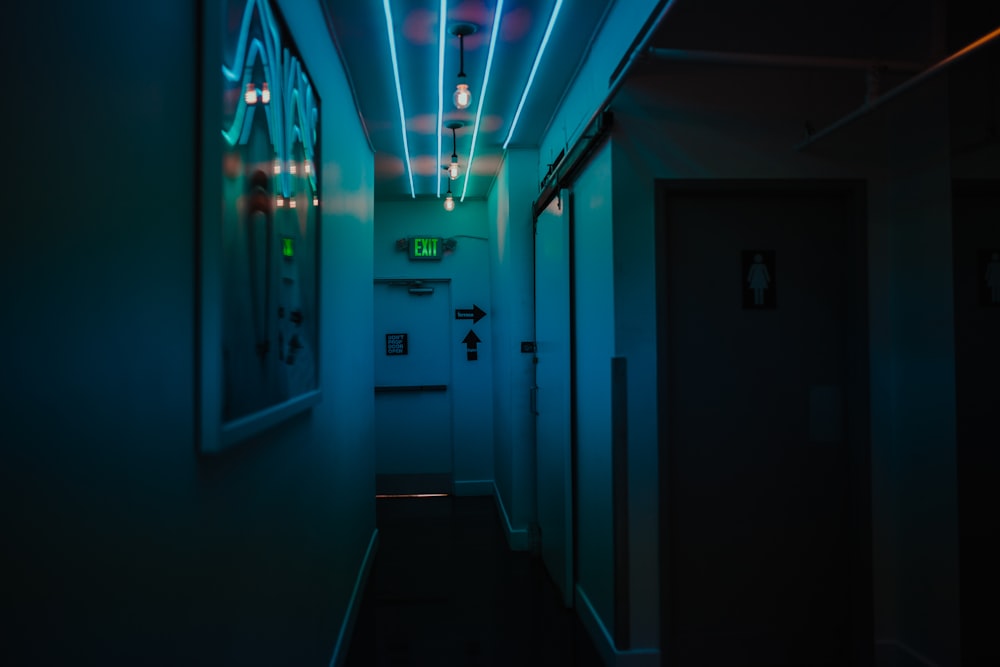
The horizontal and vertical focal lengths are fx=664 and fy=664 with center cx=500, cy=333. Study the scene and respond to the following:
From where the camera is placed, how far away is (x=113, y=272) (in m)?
0.97

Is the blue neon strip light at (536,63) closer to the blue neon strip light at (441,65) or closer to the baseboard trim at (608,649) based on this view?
the blue neon strip light at (441,65)

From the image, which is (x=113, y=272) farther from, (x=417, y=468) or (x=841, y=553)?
(x=417, y=468)

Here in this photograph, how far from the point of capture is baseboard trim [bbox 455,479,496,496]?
686cm

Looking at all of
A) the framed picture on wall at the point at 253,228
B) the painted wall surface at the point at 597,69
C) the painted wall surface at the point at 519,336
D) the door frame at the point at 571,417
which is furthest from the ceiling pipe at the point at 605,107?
the framed picture on wall at the point at 253,228

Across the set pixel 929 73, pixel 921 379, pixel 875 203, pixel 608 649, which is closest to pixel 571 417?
pixel 608 649

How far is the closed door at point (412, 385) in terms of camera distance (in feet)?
23.0

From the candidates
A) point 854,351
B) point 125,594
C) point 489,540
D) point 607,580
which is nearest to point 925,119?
point 854,351

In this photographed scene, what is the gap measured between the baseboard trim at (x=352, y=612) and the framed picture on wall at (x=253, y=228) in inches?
53.5

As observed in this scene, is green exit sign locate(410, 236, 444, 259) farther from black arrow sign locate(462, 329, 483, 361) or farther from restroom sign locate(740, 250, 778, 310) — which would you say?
restroom sign locate(740, 250, 778, 310)

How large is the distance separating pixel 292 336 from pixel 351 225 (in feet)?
5.85

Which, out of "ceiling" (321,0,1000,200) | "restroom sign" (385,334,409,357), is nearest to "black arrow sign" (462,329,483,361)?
"restroom sign" (385,334,409,357)

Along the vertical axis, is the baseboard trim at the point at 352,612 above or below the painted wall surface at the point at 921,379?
below

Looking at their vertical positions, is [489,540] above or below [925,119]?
below

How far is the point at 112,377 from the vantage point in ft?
3.17
